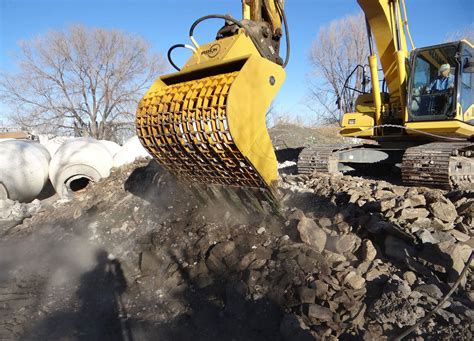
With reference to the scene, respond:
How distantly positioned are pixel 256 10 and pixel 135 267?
319 cm

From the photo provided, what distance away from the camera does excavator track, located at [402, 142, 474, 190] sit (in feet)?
19.2

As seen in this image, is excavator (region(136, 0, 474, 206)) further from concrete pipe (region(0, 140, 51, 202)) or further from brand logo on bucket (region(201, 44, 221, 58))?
concrete pipe (region(0, 140, 51, 202))

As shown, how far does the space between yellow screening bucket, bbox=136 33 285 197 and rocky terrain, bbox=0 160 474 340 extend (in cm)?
74

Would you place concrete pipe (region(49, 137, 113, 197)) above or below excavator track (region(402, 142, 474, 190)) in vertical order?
above

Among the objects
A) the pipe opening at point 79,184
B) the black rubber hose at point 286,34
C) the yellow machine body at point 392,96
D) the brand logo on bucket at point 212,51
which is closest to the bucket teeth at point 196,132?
the brand logo on bucket at point 212,51

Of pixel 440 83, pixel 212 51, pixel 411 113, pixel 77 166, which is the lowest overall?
pixel 77 166

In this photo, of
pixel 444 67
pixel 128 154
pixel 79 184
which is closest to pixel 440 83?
pixel 444 67

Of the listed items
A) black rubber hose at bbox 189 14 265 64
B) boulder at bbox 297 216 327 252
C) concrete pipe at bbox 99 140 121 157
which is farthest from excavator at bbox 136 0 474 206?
concrete pipe at bbox 99 140 121 157

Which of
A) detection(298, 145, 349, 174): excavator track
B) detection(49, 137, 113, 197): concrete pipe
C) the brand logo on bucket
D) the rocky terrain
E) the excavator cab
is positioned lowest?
the rocky terrain

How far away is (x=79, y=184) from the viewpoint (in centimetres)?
864

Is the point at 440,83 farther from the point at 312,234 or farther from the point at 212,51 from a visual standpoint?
the point at 212,51

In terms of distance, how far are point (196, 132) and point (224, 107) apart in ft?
1.31

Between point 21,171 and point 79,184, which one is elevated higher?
point 21,171

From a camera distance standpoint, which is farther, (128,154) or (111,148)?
(111,148)
